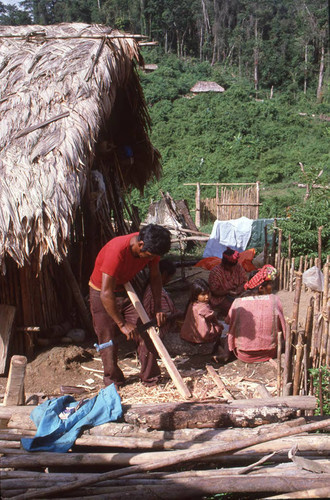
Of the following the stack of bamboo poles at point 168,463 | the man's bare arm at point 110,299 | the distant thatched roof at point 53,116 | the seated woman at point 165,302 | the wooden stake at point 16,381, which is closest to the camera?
the stack of bamboo poles at point 168,463

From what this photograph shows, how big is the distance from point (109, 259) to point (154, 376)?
1307 mm

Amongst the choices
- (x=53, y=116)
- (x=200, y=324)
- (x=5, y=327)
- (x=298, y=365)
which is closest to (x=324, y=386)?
(x=298, y=365)

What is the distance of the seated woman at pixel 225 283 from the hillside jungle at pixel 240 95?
2.14 m

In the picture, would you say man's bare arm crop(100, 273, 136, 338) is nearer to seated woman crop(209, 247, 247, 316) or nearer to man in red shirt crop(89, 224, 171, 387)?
man in red shirt crop(89, 224, 171, 387)

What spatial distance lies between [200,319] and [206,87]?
101 feet

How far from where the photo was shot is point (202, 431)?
315 centimetres

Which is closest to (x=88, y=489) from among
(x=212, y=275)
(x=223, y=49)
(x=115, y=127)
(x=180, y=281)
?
(x=212, y=275)

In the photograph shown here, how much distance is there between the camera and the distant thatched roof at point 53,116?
4.57m

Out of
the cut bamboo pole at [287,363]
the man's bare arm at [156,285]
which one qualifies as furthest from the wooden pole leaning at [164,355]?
the cut bamboo pole at [287,363]

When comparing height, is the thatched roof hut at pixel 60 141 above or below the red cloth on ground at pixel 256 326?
above

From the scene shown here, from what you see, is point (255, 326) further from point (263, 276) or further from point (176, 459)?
point (176, 459)

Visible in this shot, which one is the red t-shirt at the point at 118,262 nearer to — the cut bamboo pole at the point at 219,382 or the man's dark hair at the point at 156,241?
the man's dark hair at the point at 156,241

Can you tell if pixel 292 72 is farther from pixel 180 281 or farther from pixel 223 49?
pixel 180 281

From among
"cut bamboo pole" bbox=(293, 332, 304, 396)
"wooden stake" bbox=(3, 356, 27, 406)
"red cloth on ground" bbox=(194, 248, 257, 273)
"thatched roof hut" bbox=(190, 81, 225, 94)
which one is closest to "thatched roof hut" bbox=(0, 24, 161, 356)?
"wooden stake" bbox=(3, 356, 27, 406)
